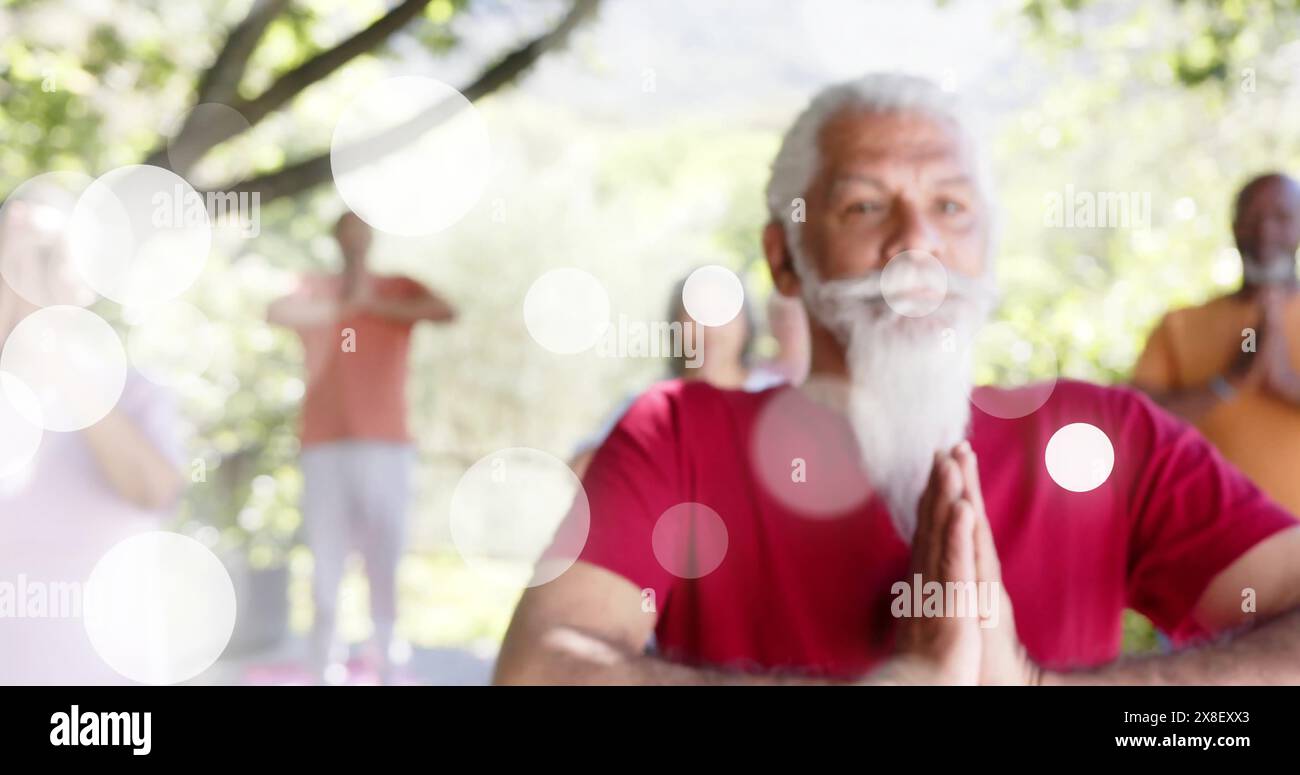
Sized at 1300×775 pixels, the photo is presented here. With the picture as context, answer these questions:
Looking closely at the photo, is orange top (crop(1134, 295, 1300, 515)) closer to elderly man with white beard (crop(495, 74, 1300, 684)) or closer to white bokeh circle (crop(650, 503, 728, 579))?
elderly man with white beard (crop(495, 74, 1300, 684))

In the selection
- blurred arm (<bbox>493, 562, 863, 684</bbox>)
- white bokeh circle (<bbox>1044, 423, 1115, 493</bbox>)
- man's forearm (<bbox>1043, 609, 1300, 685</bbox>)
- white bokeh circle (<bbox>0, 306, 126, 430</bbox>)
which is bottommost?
man's forearm (<bbox>1043, 609, 1300, 685</bbox>)

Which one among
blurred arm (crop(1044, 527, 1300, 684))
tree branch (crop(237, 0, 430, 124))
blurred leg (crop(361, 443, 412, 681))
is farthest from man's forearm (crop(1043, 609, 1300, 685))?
tree branch (crop(237, 0, 430, 124))

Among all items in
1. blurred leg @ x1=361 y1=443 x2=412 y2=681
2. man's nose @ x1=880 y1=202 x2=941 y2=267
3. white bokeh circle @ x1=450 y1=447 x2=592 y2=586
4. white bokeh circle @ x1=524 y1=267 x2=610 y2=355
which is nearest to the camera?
man's nose @ x1=880 y1=202 x2=941 y2=267

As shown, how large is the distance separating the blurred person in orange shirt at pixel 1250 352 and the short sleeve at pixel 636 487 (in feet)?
2.78

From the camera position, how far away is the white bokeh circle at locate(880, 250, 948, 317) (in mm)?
1541

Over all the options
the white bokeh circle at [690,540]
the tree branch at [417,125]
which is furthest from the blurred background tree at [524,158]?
the white bokeh circle at [690,540]

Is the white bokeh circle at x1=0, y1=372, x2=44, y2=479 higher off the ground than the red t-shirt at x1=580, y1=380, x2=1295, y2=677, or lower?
→ higher

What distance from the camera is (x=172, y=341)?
7.07 ft

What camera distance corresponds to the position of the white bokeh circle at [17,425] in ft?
5.63

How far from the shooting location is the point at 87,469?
171 cm

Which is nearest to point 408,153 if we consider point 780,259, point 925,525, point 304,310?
point 304,310

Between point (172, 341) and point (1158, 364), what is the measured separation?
1.88 meters

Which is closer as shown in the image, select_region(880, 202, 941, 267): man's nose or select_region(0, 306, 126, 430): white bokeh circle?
select_region(880, 202, 941, 267): man's nose

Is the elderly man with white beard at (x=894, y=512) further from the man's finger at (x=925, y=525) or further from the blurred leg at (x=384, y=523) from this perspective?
the blurred leg at (x=384, y=523)
